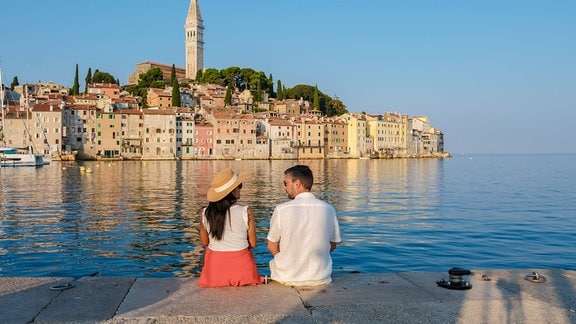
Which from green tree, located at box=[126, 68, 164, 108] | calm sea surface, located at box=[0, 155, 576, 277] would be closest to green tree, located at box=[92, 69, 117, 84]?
green tree, located at box=[126, 68, 164, 108]

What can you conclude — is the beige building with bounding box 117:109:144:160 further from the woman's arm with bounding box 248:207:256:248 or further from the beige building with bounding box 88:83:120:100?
the woman's arm with bounding box 248:207:256:248

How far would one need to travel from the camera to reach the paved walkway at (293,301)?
4.54m

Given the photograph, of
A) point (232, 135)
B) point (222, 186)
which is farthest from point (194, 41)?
point (222, 186)

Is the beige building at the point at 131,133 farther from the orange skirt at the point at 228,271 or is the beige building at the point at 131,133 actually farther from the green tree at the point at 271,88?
the orange skirt at the point at 228,271

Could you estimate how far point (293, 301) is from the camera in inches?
197

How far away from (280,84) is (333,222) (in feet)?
434

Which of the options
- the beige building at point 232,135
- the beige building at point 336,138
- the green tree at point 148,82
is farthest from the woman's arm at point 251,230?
the green tree at point 148,82

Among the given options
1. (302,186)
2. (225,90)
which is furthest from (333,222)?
(225,90)

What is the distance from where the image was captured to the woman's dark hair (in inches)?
220

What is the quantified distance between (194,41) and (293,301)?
14602cm

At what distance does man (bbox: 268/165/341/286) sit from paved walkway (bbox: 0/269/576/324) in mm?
173

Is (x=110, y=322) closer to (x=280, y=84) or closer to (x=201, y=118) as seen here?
(x=201, y=118)

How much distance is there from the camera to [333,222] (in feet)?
18.2

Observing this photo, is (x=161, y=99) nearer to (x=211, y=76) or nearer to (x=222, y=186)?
(x=211, y=76)
